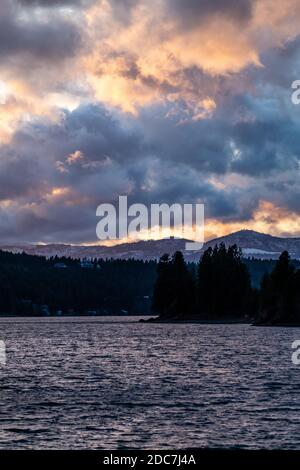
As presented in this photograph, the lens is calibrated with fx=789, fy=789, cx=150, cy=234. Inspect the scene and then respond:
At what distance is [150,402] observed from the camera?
186ft

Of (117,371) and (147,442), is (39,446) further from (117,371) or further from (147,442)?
(117,371)

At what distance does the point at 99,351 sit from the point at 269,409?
212ft

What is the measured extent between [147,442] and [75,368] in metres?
44.4

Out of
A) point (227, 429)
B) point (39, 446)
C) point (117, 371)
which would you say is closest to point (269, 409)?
point (227, 429)

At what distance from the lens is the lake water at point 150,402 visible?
4303 centimetres

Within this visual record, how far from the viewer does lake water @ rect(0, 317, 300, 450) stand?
1694 inches

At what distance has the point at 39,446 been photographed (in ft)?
134

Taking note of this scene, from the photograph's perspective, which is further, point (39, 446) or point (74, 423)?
point (74, 423)

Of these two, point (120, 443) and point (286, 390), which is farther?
point (286, 390)

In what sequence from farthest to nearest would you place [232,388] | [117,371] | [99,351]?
[99,351], [117,371], [232,388]

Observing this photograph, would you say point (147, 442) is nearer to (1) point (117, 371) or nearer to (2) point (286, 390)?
(2) point (286, 390)
